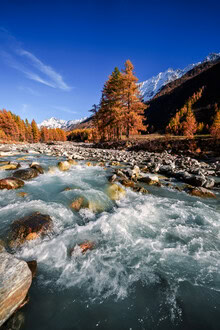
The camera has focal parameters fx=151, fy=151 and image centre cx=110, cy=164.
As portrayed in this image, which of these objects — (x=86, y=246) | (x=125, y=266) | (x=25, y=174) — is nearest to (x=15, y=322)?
(x=86, y=246)

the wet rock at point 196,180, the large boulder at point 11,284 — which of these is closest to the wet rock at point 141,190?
the wet rock at point 196,180

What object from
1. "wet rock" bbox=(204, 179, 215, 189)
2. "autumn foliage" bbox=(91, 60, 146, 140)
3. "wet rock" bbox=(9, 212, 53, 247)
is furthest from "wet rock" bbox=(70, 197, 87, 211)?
"autumn foliage" bbox=(91, 60, 146, 140)

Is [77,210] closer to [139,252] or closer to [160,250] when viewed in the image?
[139,252]

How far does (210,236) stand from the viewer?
13.7ft

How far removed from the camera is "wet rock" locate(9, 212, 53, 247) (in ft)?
11.9

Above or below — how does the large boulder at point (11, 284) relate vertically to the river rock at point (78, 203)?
above

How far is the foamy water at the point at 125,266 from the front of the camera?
7.59 feet

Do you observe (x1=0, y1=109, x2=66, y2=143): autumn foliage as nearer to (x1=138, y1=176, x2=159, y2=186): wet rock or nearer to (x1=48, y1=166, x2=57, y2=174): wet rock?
(x1=48, y1=166, x2=57, y2=174): wet rock

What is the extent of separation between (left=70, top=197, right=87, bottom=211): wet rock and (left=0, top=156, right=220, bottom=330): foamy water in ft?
0.72

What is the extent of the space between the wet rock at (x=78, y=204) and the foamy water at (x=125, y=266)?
0.22m

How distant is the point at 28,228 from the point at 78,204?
1.93 meters

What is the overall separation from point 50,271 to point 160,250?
8.22 ft

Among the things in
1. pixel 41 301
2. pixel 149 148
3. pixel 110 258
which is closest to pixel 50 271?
pixel 41 301

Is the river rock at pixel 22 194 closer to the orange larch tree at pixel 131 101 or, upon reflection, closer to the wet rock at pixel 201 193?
the wet rock at pixel 201 193
